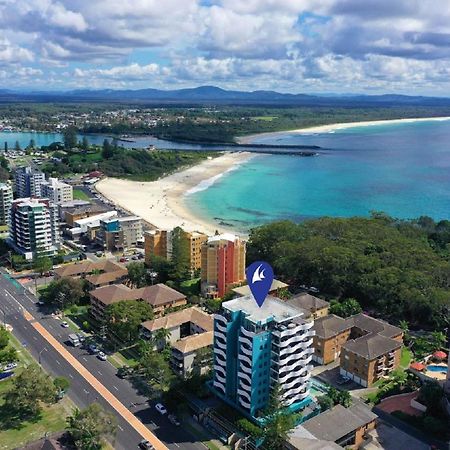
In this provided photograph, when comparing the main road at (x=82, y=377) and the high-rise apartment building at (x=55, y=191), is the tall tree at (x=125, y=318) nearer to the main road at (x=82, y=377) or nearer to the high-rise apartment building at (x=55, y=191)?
the main road at (x=82, y=377)

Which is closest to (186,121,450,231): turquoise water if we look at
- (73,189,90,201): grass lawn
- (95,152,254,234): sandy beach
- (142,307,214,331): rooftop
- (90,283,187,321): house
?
(95,152,254,234): sandy beach

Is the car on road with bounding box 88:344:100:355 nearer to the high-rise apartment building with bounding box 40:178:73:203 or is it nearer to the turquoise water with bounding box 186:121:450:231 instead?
the turquoise water with bounding box 186:121:450:231

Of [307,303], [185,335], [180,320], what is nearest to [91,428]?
[180,320]

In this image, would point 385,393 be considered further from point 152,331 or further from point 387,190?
point 387,190

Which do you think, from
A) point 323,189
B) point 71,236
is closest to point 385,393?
point 71,236

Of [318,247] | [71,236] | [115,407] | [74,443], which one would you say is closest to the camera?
[74,443]

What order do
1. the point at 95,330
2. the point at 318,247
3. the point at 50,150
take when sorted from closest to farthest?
1. the point at 95,330
2. the point at 318,247
3. the point at 50,150

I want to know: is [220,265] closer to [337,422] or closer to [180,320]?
[180,320]

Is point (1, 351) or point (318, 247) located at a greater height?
point (318, 247)
